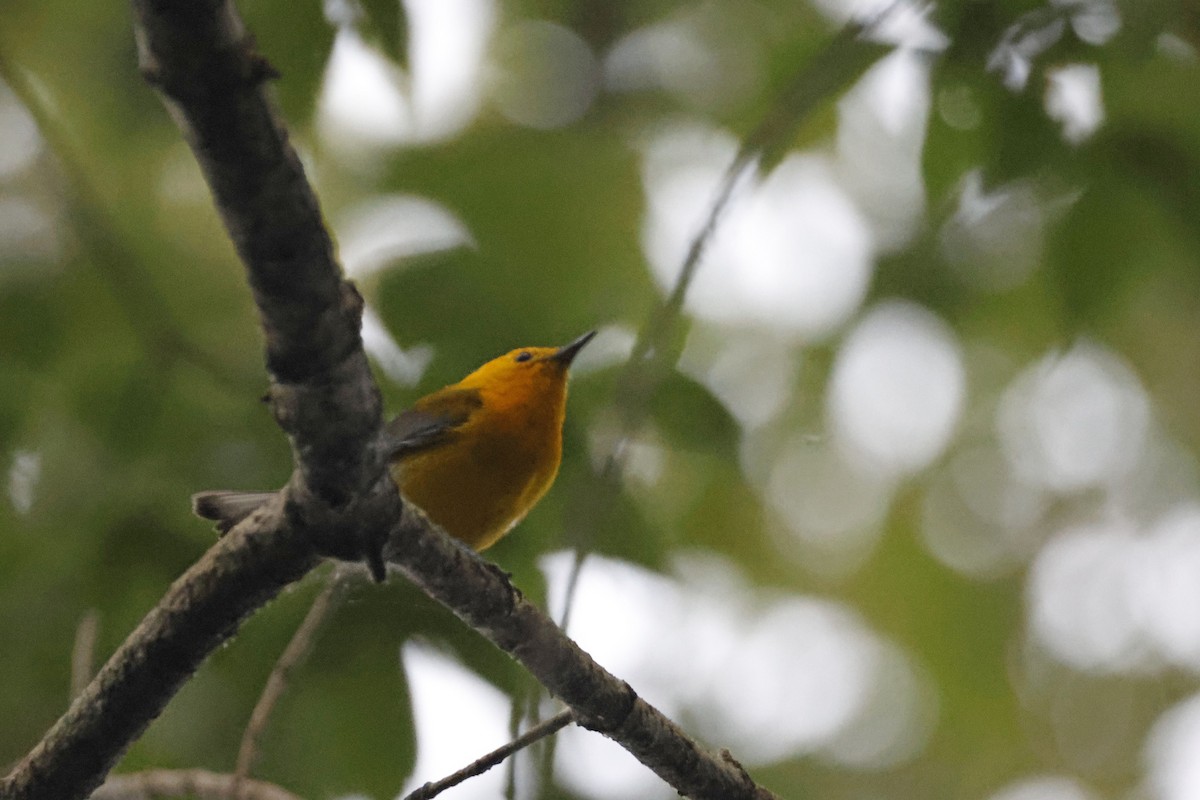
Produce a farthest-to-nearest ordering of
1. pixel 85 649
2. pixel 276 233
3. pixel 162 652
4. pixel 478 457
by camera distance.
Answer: pixel 478 457 → pixel 85 649 → pixel 162 652 → pixel 276 233

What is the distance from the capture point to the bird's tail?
2826mm

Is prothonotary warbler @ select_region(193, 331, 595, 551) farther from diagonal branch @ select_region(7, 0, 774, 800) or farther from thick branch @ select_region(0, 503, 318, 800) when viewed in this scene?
thick branch @ select_region(0, 503, 318, 800)

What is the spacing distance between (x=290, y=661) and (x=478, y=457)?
164cm

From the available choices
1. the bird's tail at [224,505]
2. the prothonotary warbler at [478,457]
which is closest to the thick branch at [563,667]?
the bird's tail at [224,505]

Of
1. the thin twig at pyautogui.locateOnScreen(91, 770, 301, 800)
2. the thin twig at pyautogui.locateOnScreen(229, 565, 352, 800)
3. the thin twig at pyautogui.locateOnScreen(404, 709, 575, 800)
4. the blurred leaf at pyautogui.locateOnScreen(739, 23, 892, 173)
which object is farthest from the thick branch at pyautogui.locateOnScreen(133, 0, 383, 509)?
the thin twig at pyautogui.locateOnScreen(91, 770, 301, 800)

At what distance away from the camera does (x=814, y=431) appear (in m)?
5.17

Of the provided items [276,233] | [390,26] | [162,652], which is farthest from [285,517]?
[390,26]

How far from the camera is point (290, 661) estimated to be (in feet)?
9.21

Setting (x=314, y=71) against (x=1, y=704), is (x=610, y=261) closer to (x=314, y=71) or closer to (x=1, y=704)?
(x=314, y=71)

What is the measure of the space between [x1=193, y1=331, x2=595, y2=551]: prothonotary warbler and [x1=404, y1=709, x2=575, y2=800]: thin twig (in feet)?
4.22

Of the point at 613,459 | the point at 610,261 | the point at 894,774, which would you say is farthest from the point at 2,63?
the point at 894,774

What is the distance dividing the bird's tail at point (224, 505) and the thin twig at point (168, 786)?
0.82 meters

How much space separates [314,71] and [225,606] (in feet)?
3.73

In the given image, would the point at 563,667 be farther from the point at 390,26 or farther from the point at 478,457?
the point at 478,457
